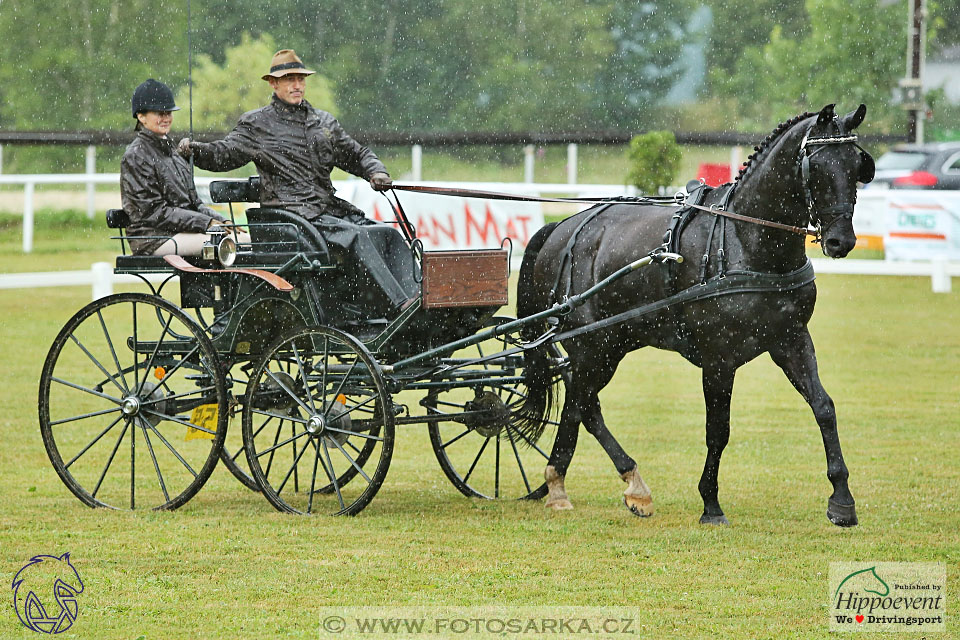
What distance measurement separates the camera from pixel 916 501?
24.0 feet

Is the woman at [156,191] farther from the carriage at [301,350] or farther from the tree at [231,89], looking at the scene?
the tree at [231,89]

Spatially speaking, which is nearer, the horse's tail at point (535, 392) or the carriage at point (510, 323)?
the carriage at point (510, 323)

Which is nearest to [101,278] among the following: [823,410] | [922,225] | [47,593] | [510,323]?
[510,323]

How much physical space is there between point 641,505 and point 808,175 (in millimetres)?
1812

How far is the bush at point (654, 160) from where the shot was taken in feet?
62.8

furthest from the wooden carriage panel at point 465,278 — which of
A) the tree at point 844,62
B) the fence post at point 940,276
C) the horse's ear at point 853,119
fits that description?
the tree at point 844,62

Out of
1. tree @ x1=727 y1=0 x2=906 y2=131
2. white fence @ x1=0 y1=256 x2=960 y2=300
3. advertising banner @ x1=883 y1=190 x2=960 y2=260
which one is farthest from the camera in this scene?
tree @ x1=727 y1=0 x2=906 y2=131

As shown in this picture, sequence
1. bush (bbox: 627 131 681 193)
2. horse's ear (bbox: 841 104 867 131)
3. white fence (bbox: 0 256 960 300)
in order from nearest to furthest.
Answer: horse's ear (bbox: 841 104 867 131)
white fence (bbox: 0 256 960 300)
bush (bbox: 627 131 681 193)

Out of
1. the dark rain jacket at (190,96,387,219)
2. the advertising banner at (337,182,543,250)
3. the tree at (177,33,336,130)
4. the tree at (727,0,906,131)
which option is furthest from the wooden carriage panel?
the tree at (727,0,906,131)

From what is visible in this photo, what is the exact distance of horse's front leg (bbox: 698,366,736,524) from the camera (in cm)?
671

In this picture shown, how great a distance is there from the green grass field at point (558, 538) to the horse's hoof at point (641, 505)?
7 centimetres

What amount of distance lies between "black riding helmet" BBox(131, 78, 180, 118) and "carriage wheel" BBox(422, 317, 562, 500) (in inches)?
79.1

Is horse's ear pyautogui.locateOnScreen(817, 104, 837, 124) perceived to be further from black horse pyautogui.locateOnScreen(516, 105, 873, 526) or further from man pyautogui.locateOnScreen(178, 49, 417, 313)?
man pyautogui.locateOnScreen(178, 49, 417, 313)

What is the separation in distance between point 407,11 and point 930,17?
499 inches
